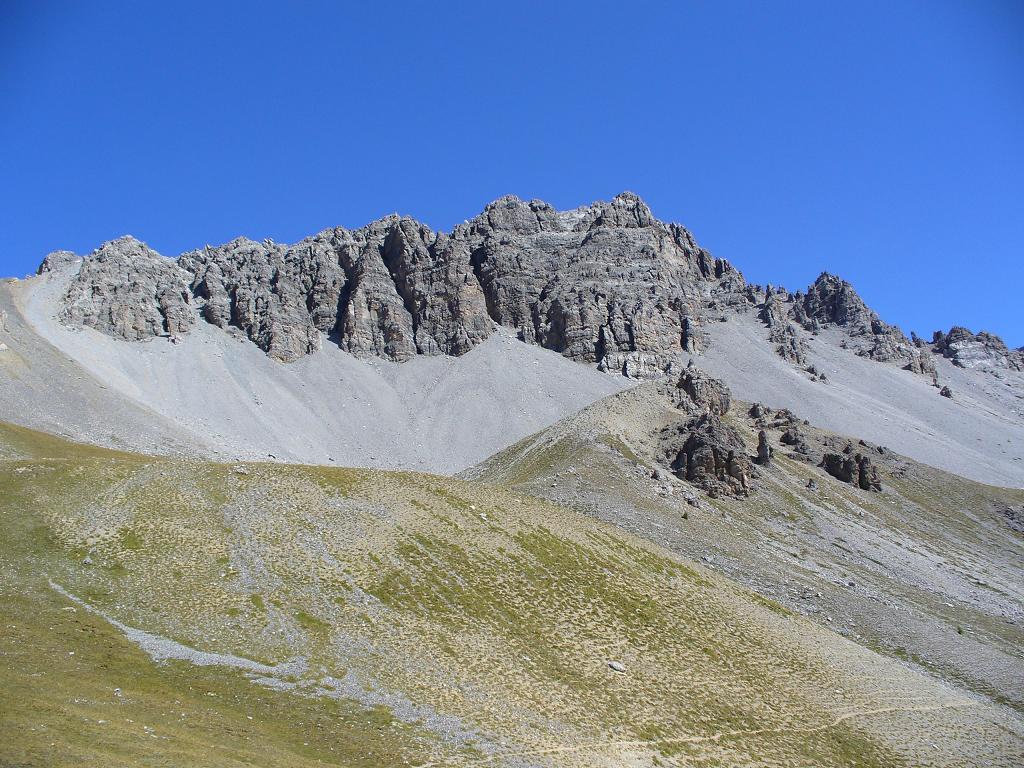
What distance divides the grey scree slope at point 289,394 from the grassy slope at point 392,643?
226ft

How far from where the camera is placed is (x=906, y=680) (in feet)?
137

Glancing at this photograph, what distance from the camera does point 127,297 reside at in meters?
167

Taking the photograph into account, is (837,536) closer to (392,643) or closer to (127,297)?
→ (392,643)

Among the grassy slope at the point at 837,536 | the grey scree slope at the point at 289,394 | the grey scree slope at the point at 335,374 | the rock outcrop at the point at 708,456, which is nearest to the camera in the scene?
the grassy slope at the point at 837,536

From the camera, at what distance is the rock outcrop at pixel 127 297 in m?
160

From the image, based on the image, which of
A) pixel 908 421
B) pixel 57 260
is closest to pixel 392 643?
pixel 908 421

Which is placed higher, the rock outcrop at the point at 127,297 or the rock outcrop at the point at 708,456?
the rock outcrop at the point at 708,456

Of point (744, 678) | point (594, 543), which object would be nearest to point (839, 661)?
point (744, 678)

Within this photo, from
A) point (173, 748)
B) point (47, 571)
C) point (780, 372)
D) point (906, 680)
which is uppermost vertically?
point (780, 372)

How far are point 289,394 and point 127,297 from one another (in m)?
52.2

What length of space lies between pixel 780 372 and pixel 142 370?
174390 mm

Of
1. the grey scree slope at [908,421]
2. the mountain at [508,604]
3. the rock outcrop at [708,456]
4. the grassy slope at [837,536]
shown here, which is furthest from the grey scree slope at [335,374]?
the rock outcrop at [708,456]

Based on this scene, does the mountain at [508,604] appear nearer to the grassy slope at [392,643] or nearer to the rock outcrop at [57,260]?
the grassy slope at [392,643]

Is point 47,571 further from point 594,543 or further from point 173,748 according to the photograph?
point 594,543
